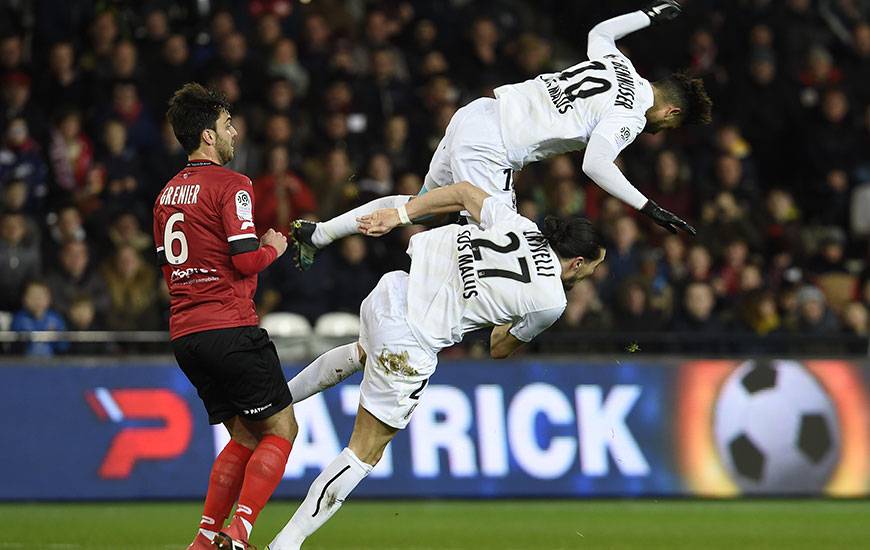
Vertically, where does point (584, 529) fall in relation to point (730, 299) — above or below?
below

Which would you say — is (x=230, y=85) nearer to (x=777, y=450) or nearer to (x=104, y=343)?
(x=104, y=343)

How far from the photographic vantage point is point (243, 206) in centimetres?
796

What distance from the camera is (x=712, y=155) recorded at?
16516 millimetres

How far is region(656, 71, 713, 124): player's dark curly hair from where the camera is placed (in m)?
9.04

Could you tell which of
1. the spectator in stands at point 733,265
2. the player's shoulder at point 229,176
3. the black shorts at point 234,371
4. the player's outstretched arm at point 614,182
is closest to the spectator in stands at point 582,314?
the spectator in stands at point 733,265

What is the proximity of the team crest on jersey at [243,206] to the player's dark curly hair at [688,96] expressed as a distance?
264cm

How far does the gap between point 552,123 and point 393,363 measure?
1719 millimetres

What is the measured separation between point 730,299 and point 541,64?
3.39 meters

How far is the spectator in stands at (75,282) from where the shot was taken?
44.0ft

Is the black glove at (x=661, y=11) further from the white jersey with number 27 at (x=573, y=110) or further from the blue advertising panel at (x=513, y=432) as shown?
the blue advertising panel at (x=513, y=432)

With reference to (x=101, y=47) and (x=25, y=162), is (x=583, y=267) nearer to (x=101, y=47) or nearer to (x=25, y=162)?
(x=25, y=162)

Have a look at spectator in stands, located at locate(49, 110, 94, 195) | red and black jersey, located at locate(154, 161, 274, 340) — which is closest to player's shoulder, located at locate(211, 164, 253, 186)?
red and black jersey, located at locate(154, 161, 274, 340)

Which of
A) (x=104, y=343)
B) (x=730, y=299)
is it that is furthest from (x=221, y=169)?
(x=730, y=299)

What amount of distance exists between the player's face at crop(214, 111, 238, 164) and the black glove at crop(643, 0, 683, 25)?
110 inches
